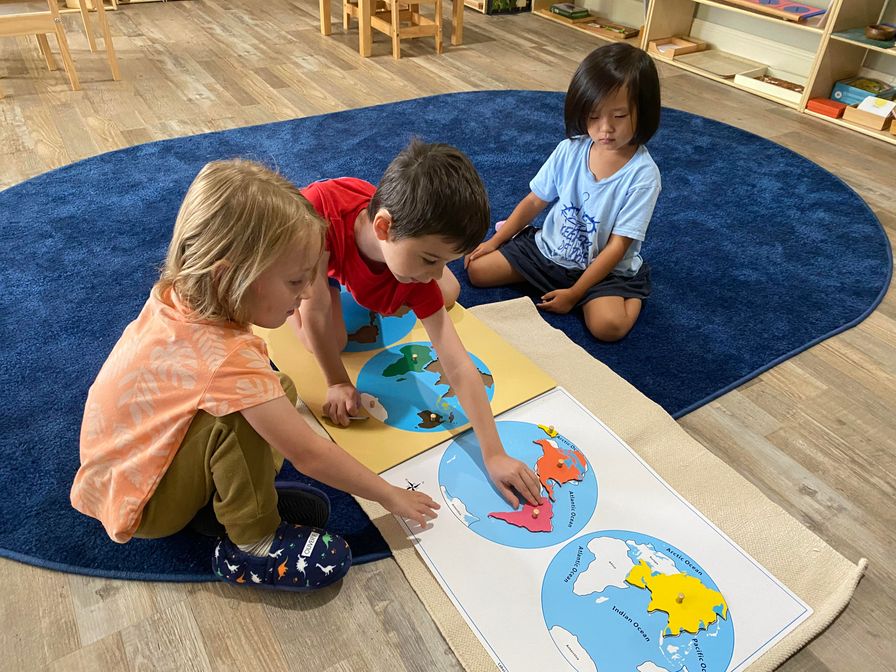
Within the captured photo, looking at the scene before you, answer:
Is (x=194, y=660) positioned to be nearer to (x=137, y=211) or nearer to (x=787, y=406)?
(x=787, y=406)

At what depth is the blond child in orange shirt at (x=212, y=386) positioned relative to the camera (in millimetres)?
744

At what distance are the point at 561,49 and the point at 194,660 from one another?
307cm

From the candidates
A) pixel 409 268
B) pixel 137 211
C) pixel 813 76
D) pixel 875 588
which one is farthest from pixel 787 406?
pixel 813 76

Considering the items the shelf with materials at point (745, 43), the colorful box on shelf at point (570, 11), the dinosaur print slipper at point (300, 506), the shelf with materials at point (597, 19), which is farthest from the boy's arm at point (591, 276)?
the colorful box on shelf at point (570, 11)

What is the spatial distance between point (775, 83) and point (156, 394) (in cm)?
283

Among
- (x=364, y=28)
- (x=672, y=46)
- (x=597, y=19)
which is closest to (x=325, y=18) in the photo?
(x=364, y=28)

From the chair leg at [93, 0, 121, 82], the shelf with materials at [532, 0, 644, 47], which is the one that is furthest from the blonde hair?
the shelf with materials at [532, 0, 644, 47]

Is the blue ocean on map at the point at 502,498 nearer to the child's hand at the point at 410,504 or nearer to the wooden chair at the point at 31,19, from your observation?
the child's hand at the point at 410,504

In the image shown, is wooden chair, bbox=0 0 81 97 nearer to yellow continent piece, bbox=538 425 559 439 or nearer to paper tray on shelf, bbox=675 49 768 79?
yellow continent piece, bbox=538 425 559 439

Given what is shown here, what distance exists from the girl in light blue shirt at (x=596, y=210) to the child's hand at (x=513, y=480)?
0.47 metres

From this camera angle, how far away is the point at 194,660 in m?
0.83

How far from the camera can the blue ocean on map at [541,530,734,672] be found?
83 centimetres

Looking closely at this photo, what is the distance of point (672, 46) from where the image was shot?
3084 mm

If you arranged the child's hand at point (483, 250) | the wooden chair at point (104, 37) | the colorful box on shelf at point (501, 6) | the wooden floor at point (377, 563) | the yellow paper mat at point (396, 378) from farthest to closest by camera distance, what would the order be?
1. the colorful box on shelf at point (501, 6)
2. the wooden chair at point (104, 37)
3. the child's hand at point (483, 250)
4. the yellow paper mat at point (396, 378)
5. the wooden floor at point (377, 563)
